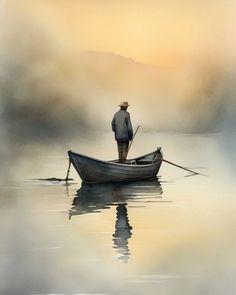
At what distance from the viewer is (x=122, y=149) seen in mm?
2406

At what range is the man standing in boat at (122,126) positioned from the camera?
7.63 ft

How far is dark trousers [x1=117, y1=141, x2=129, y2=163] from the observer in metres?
2.38

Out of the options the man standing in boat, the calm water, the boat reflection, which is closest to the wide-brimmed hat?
the man standing in boat

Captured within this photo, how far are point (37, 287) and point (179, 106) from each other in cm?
82

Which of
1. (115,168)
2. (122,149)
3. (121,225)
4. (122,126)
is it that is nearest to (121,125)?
(122,126)

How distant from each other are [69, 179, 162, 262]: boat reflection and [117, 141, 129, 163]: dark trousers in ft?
0.41

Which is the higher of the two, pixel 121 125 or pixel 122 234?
pixel 121 125

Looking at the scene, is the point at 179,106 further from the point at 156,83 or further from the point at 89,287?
the point at 89,287

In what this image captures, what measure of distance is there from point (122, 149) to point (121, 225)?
0.29m

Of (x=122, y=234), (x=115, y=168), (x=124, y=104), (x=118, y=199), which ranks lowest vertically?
(x=122, y=234)

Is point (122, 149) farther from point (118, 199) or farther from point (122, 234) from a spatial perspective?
point (122, 234)

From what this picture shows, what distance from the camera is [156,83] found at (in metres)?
2.40

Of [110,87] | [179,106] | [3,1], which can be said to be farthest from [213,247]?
[3,1]

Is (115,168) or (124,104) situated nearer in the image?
(124,104)
